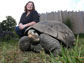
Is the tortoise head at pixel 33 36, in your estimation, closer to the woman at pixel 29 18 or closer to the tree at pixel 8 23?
the woman at pixel 29 18

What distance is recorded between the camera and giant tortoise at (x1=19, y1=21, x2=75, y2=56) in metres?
4.80

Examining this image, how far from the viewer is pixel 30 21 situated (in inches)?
220

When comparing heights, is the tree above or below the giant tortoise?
below

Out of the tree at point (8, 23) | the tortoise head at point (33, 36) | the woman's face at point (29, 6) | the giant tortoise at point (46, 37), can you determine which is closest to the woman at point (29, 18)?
the woman's face at point (29, 6)

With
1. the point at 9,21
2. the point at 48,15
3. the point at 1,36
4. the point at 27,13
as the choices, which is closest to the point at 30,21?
the point at 27,13

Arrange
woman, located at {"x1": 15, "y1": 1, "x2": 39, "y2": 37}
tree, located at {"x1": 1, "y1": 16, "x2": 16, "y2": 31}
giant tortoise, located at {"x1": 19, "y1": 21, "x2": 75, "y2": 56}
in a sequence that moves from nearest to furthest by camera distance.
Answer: giant tortoise, located at {"x1": 19, "y1": 21, "x2": 75, "y2": 56}
woman, located at {"x1": 15, "y1": 1, "x2": 39, "y2": 37}
tree, located at {"x1": 1, "y1": 16, "x2": 16, "y2": 31}

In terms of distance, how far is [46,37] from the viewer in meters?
4.86

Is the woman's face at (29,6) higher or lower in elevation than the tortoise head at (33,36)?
higher

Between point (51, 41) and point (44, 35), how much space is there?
9.4 inches

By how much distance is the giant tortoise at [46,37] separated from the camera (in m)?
4.80

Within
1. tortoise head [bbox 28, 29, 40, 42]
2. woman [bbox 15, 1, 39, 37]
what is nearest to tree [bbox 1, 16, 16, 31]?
woman [bbox 15, 1, 39, 37]

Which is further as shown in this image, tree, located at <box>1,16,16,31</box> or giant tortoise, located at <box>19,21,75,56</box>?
tree, located at <box>1,16,16,31</box>

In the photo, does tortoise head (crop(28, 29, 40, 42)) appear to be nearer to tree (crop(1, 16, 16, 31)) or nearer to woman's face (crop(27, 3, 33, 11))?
woman's face (crop(27, 3, 33, 11))

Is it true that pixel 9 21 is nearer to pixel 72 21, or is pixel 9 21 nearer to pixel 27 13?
pixel 72 21
